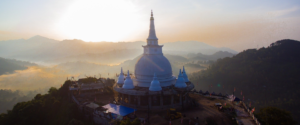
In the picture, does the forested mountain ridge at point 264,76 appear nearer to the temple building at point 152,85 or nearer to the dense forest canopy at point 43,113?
the temple building at point 152,85

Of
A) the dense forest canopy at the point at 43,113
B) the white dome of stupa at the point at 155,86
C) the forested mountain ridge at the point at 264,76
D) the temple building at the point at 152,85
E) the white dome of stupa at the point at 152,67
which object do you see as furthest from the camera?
the forested mountain ridge at the point at 264,76

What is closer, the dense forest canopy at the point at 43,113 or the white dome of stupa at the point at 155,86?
the white dome of stupa at the point at 155,86

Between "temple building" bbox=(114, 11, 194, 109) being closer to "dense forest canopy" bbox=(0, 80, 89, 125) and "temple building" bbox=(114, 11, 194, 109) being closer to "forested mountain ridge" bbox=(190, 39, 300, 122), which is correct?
"dense forest canopy" bbox=(0, 80, 89, 125)

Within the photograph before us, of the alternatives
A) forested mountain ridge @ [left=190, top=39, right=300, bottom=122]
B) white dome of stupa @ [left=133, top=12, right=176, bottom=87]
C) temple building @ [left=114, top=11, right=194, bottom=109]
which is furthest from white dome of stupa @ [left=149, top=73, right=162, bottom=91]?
forested mountain ridge @ [left=190, top=39, right=300, bottom=122]

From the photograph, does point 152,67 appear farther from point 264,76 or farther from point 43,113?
point 264,76

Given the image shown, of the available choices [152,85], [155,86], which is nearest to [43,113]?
[152,85]

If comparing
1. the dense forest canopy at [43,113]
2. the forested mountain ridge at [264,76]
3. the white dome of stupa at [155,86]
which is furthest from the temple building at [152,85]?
the forested mountain ridge at [264,76]
